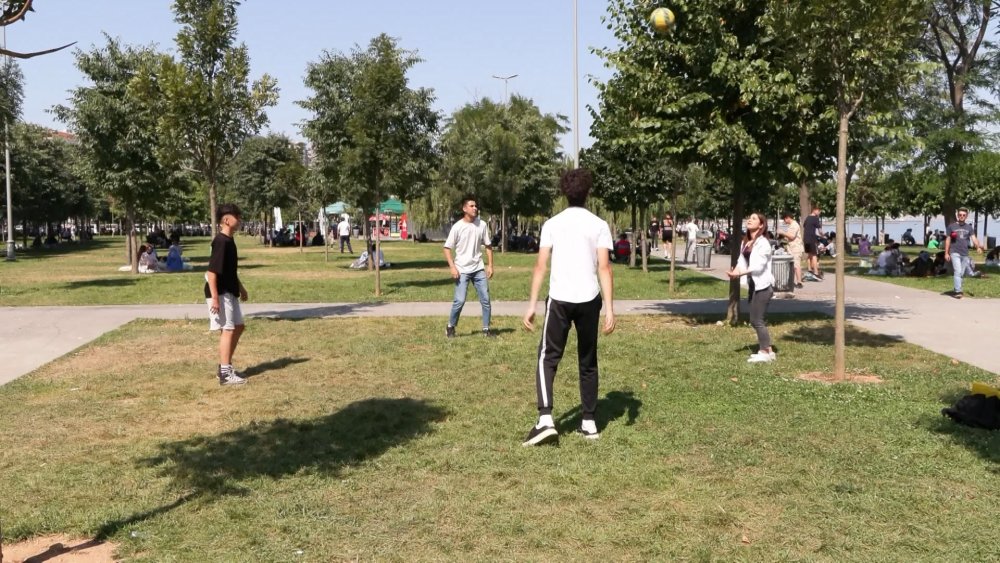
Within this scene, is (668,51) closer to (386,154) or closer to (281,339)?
(281,339)

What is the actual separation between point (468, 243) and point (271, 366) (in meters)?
3.04

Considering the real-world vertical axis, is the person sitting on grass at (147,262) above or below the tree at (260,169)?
below

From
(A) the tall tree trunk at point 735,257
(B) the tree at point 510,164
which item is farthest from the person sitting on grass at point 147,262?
(A) the tall tree trunk at point 735,257

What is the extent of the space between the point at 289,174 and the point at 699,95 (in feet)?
122

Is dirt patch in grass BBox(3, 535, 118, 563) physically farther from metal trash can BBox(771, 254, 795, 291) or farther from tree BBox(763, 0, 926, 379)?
metal trash can BBox(771, 254, 795, 291)

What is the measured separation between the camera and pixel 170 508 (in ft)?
15.7

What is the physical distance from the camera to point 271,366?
31.1 ft

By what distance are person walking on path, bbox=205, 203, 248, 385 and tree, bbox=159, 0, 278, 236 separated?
4.63m

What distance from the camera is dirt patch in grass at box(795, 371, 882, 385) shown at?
8.08m

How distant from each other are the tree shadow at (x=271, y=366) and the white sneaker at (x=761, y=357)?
4.91 meters

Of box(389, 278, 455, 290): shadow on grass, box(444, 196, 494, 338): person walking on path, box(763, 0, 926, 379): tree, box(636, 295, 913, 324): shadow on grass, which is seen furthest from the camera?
box(389, 278, 455, 290): shadow on grass

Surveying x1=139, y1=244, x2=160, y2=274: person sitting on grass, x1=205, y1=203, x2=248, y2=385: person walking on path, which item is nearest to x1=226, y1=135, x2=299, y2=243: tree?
x1=139, y1=244, x2=160, y2=274: person sitting on grass

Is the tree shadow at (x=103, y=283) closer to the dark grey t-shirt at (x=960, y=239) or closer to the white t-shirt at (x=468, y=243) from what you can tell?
the white t-shirt at (x=468, y=243)

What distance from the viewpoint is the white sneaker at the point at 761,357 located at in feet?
30.2
